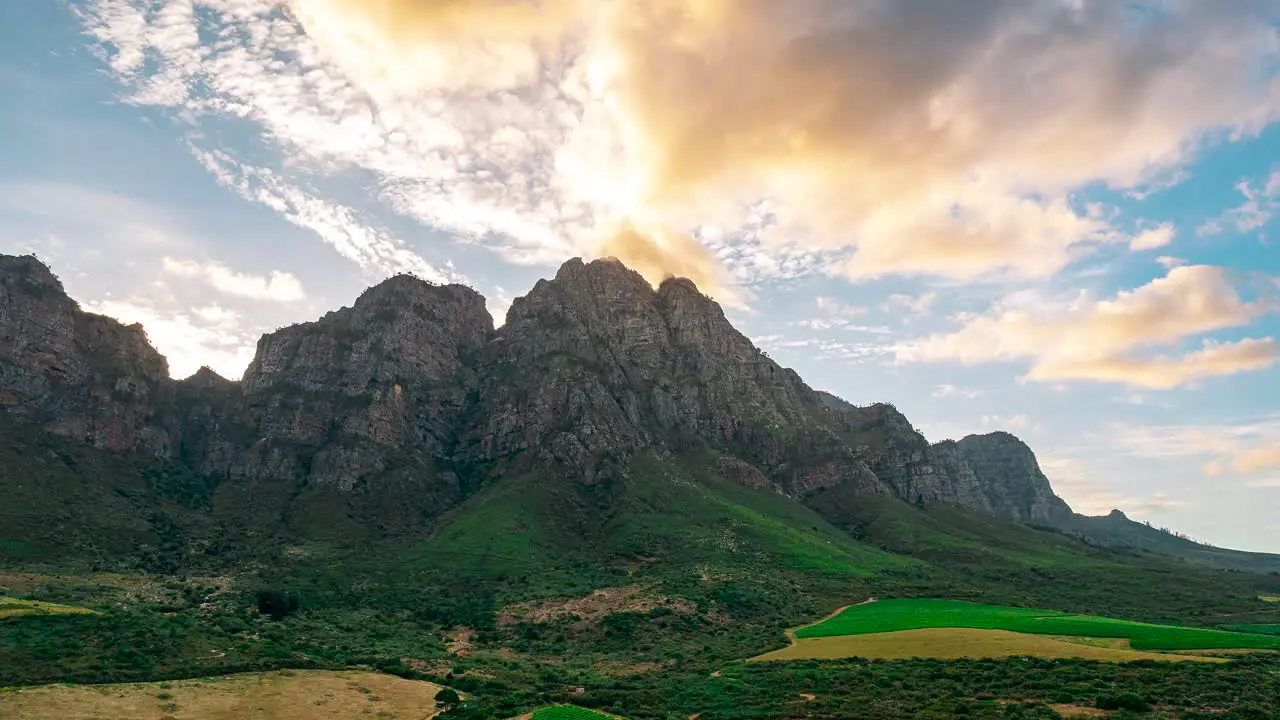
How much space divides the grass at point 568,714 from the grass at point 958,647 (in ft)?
97.1

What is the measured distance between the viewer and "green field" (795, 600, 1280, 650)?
217 feet

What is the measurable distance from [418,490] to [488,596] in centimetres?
7783

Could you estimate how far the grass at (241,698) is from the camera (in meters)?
42.8

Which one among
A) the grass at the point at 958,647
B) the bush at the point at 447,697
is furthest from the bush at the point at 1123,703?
the bush at the point at 447,697

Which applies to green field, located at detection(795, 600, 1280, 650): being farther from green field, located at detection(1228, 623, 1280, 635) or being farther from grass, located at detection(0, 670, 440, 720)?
grass, located at detection(0, 670, 440, 720)

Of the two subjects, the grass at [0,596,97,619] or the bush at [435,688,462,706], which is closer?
the bush at [435,688,462,706]

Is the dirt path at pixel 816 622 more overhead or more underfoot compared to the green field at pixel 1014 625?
more underfoot

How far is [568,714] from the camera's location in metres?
48.1

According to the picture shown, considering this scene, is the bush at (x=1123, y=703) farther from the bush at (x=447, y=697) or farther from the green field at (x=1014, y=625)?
the bush at (x=447, y=697)

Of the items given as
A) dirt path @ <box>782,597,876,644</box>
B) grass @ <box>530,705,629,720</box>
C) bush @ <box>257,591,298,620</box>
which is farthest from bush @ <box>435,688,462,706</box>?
bush @ <box>257,591,298,620</box>

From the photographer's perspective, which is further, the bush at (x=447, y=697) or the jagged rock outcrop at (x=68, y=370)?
the jagged rock outcrop at (x=68, y=370)

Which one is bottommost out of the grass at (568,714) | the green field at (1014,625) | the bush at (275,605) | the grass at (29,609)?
the bush at (275,605)

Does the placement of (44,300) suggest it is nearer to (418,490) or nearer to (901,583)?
(418,490)

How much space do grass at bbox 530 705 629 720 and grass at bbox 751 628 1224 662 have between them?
2961 centimetres
